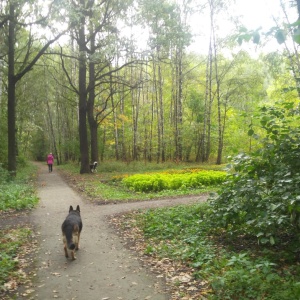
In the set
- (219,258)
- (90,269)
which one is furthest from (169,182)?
(90,269)

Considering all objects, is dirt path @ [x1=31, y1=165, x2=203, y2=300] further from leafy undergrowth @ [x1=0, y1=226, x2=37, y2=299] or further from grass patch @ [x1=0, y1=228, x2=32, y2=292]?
grass patch @ [x1=0, y1=228, x2=32, y2=292]

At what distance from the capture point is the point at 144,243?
23.3ft

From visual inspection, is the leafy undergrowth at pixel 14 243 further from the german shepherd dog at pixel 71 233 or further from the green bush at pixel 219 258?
the green bush at pixel 219 258

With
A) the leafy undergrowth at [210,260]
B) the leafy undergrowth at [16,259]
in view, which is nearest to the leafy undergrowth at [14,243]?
the leafy undergrowth at [16,259]

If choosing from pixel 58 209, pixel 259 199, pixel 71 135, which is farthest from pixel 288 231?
pixel 71 135

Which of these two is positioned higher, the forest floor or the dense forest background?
the dense forest background

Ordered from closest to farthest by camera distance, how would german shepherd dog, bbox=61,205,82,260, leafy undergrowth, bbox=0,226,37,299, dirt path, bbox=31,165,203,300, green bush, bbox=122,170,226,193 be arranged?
dirt path, bbox=31,165,203,300 < leafy undergrowth, bbox=0,226,37,299 < german shepherd dog, bbox=61,205,82,260 < green bush, bbox=122,170,226,193

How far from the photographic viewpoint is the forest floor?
471 centimetres

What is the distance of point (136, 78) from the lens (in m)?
28.3

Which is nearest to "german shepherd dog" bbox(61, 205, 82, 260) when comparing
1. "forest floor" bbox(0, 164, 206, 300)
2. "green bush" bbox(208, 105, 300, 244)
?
"forest floor" bbox(0, 164, 206, 300)

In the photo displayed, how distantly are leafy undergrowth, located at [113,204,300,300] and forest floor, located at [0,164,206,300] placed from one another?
0.97 ft

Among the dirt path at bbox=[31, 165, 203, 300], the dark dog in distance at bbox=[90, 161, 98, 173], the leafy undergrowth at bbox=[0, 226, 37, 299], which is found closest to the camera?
the dirt path at bbox=[31, 165, 203, 300]

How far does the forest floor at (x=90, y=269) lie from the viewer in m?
4.71

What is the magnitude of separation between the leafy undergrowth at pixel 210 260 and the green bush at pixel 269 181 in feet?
1.42
